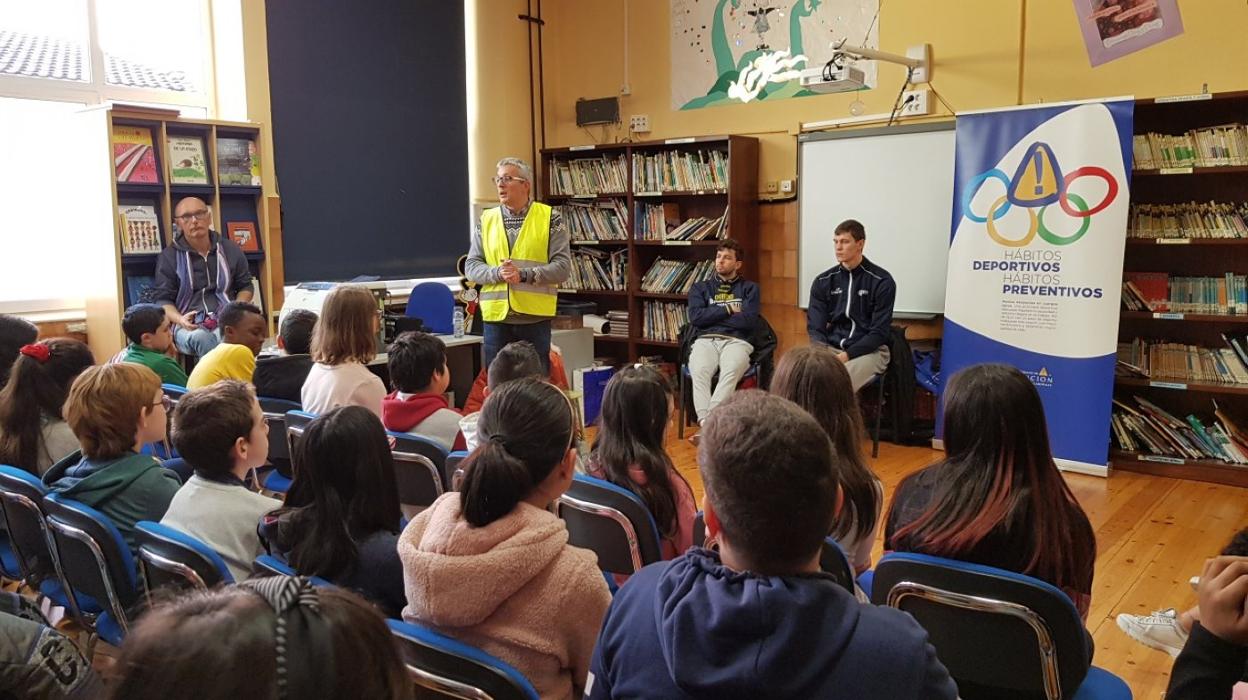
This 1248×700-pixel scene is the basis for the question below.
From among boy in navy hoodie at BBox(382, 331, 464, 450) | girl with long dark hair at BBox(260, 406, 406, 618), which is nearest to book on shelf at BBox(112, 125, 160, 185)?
boy in navy hoodie at BBox(382, 331, 464, 450)

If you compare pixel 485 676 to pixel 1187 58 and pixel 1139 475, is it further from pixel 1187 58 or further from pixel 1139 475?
pixel 1187 58

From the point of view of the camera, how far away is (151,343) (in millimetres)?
3666

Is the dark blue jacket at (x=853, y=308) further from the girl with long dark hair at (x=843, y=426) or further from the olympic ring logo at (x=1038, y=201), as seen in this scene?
the girl with long dark hair at (x=843, y=426)

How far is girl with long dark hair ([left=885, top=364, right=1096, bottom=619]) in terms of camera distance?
1.67m

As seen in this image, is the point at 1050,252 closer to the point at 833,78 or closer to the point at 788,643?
the point at 833,78

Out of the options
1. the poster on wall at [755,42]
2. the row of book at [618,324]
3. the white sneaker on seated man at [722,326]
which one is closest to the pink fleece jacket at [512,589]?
the white sneaker on seated man at [722,326]

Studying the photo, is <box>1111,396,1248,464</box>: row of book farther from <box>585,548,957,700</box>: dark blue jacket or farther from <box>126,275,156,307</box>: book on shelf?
<box>126,275,156,307</box>: book on shelf

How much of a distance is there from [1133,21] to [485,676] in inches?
203

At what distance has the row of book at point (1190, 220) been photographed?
15.0 feet

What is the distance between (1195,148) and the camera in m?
4.59

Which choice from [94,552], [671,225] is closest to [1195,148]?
[671,225]

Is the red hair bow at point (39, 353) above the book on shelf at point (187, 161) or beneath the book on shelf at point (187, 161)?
beneath

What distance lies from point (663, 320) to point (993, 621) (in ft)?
16.8

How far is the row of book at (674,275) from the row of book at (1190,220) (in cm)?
263
